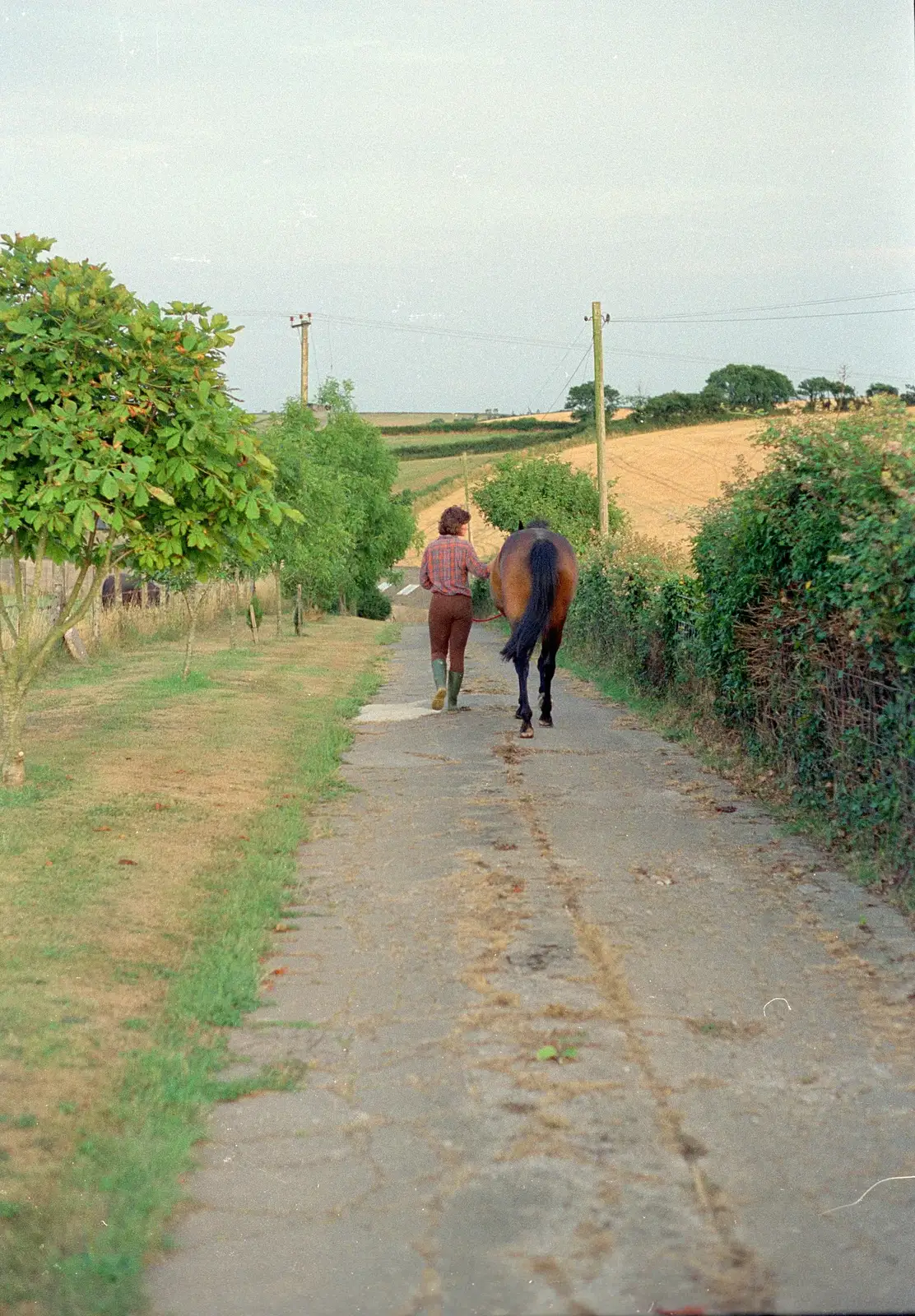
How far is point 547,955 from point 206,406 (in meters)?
4.70

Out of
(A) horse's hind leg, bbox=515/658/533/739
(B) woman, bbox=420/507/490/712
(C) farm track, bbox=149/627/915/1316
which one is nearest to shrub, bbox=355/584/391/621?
(B) woman, bbox=420/507/490/712

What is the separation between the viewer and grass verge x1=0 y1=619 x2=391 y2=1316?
3.42m

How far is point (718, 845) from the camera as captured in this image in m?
7.81

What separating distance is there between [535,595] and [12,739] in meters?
4.89

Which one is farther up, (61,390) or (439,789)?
(61,390)

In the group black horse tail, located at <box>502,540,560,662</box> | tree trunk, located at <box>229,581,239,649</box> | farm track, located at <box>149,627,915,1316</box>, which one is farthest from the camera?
tree trunk, located at <box>229,581,239,649</box>

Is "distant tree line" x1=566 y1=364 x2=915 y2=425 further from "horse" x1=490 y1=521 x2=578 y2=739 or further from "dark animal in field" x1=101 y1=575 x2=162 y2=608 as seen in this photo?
"horse" x1=490 y1=521 x2=578 y2=739

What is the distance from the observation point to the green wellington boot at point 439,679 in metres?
14.2

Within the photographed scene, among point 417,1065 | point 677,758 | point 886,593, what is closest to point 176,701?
point 677,758

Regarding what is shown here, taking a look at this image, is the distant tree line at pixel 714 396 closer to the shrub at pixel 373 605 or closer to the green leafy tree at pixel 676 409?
the green leafy tree at pixel 676 409

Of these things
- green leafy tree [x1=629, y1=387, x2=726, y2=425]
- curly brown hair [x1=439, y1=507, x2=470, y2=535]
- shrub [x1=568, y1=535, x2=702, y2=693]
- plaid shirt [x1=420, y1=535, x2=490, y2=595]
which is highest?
green leafy tree [x1=629, y1=387, x2=726, y2=425]

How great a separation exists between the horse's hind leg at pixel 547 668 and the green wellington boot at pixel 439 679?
5.00 feet

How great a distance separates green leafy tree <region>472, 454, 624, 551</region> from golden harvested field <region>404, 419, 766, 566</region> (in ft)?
18.6

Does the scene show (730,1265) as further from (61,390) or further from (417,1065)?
(61,390)
